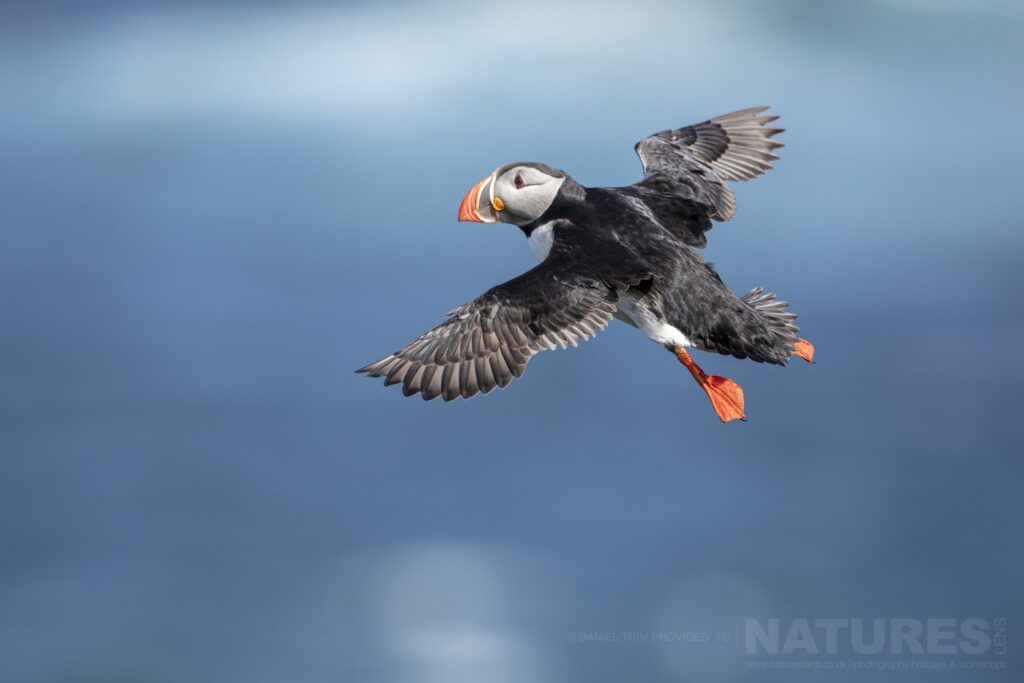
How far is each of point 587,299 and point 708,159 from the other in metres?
2.48

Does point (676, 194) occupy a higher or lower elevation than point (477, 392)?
higher

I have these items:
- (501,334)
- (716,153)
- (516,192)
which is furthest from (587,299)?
(716,153)

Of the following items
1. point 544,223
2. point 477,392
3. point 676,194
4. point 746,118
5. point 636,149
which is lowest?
point 477,392

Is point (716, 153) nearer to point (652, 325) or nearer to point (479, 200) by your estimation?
point (479, 200)

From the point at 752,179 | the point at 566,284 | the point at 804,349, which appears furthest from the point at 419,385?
the point at 752,179

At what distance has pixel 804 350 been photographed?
638 cm

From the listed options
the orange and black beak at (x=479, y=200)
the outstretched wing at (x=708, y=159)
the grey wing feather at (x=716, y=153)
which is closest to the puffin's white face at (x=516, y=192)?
the orange and black beak at (x=479, y=200)

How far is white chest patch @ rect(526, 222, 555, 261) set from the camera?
6465 mm

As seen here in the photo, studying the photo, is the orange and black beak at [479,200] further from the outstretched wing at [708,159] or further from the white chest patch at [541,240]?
the outstretched wing at [708,159]

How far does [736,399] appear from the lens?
6.52m

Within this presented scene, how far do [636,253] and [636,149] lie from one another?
6.08ft

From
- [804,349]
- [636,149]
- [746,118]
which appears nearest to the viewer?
[804,349]

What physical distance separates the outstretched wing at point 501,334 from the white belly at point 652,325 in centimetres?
24

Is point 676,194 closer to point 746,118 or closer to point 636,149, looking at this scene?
point 636,149
